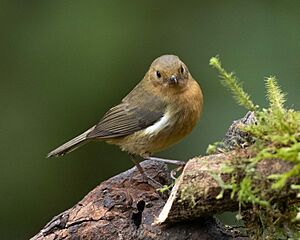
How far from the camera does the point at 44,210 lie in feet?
21.4

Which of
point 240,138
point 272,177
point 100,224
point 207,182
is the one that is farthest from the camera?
point 100,224

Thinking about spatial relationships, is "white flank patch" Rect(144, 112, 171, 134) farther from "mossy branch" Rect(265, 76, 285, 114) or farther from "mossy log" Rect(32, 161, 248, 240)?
"mossy branch" Rect(265, 76, 285, 114)

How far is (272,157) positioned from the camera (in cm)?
281

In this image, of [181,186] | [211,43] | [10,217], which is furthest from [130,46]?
[181,186]

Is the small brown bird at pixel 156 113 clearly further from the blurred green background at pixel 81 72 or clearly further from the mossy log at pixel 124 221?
the mossy log at pixel 124 221

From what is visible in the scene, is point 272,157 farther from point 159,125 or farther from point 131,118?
point 131,118

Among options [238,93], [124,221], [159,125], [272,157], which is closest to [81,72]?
[159,125]

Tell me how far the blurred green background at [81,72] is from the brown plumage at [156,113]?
3.33ft

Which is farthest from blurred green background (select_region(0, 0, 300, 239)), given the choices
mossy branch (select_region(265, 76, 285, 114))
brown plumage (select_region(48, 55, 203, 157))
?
mossy branch (select_region(265, 76, 285, 114))

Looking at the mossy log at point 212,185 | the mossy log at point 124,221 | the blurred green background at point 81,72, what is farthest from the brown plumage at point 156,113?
the mossy log at point 212,185

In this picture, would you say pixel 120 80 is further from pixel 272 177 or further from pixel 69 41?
pixel 272 177

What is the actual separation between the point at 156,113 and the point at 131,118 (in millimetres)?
178

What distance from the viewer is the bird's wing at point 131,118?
5270mm

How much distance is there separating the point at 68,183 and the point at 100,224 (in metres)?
3.07
